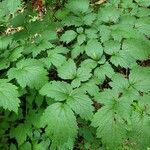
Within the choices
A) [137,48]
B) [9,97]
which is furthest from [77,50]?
[9,97]

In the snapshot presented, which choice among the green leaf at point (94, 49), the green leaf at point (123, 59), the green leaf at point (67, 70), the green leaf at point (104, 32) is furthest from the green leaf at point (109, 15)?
the green leaf at point (67, 70)

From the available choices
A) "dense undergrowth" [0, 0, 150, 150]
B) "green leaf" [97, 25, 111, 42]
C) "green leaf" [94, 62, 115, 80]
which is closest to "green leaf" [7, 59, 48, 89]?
"dense undergrowth" [0, 0, 150, 150]

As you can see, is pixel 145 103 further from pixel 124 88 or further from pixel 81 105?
pixel 81 105

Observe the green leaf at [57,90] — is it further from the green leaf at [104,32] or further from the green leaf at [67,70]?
the green leaf at [104,32]

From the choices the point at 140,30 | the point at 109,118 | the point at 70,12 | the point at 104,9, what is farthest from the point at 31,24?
the point at 109,118

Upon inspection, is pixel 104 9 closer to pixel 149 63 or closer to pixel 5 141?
pixel 149 63
